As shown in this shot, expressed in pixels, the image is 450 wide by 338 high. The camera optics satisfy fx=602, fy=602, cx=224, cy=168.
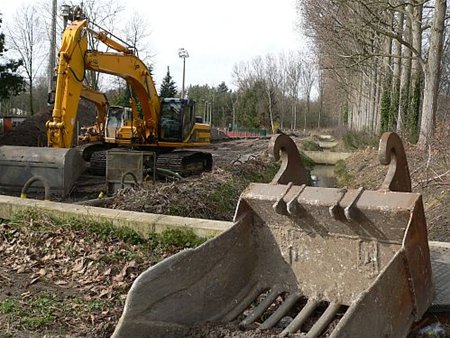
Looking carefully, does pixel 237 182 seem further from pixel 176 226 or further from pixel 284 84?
pixel 284 84

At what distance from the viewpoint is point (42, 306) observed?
477cm

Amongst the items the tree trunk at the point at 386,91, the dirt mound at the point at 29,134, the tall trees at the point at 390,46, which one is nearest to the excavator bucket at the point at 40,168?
the tall trees at the point at 390,46

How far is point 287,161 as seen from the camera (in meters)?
4.79

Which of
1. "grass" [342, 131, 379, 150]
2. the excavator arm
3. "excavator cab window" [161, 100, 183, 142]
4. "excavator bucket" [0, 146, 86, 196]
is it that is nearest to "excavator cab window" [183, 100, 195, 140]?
"excavator cab window" [161, 100, 183, 142]

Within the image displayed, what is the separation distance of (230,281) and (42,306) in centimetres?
A: 158

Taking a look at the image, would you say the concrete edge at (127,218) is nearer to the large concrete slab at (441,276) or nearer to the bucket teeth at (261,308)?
the bucket teeth at (261,308)

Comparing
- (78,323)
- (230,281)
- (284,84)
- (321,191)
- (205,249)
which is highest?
(284,84)

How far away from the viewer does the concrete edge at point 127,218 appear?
5.96 m

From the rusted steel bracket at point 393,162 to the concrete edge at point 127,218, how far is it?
1.95 metres

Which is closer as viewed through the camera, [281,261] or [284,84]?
[281,261]

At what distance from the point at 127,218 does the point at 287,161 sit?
2.27 meters

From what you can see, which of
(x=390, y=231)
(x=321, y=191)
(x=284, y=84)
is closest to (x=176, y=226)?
(x=321, y=191)

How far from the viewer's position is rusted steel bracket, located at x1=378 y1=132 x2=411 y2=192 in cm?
404

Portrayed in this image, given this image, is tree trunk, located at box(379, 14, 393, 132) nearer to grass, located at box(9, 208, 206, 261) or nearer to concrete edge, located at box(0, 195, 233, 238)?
concrete edge, located at box(0, 195, 233, 238)
